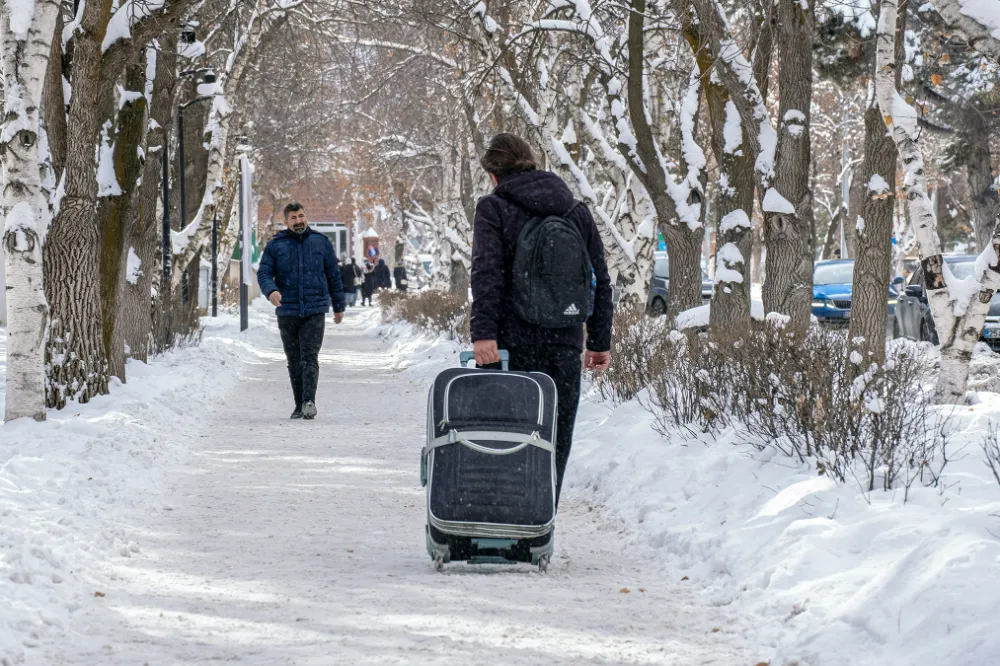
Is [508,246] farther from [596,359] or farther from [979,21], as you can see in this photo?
[979,21]

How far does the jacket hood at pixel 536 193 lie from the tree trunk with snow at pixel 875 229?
8043 millimetres

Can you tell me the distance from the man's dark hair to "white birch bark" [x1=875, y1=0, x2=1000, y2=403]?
17.7 feet

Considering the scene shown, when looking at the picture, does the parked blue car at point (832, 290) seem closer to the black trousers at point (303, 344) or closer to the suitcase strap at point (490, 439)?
the black trousers at point (303, 344)

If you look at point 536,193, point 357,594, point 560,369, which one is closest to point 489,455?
point 560,369

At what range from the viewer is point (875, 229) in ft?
46.2

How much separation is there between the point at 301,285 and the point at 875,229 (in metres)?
6.26

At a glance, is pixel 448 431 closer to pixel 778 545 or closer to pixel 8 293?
pixel 778 545

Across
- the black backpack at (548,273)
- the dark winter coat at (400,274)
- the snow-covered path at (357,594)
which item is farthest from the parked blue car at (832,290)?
the dark winter coat at (400,274)

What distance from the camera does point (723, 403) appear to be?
26.8 feet

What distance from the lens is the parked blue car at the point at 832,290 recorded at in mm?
26578

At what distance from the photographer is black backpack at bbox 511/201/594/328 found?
5648mm

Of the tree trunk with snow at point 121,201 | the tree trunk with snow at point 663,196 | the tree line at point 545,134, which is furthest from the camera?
the tree trunk with snow at point 663,196

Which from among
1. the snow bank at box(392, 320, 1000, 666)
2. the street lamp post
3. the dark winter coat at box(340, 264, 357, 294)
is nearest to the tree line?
the street lamp post

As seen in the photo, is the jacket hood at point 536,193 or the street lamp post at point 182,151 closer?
the jacket hood at point 536,193
